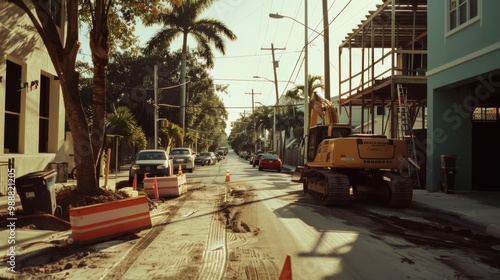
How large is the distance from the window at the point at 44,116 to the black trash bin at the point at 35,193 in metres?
9.10

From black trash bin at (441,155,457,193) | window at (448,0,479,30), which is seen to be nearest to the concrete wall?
window at (448,0,479,30)

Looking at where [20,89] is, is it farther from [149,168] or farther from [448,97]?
[448,97]

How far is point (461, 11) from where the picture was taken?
1568 cm

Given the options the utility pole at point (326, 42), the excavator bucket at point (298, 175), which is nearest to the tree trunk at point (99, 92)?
the excavator bucket at point (298, 175)

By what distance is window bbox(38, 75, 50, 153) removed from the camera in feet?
59.3

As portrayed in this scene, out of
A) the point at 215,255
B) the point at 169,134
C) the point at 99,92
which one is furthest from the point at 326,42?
the point at 169,134

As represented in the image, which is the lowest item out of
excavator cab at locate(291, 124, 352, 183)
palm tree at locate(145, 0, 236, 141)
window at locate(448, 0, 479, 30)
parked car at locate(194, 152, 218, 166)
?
parked car at locate(194, 152, 218, 166)

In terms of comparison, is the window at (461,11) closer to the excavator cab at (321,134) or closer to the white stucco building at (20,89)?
the excavator cab at (321,134)

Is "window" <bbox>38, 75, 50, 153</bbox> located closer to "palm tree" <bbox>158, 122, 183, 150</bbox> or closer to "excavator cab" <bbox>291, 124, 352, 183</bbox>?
"excavator cab" <bbox>291, 124, 352, 183</bbox>

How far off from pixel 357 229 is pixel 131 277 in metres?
5.21

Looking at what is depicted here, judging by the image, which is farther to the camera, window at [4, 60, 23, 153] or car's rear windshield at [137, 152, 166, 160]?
car's rear windshield at [137, 152, 166, 160]

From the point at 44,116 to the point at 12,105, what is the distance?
10.7 ft

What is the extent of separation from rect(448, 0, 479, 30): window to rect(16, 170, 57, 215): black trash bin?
13.0m

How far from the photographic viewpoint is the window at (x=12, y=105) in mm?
14906
